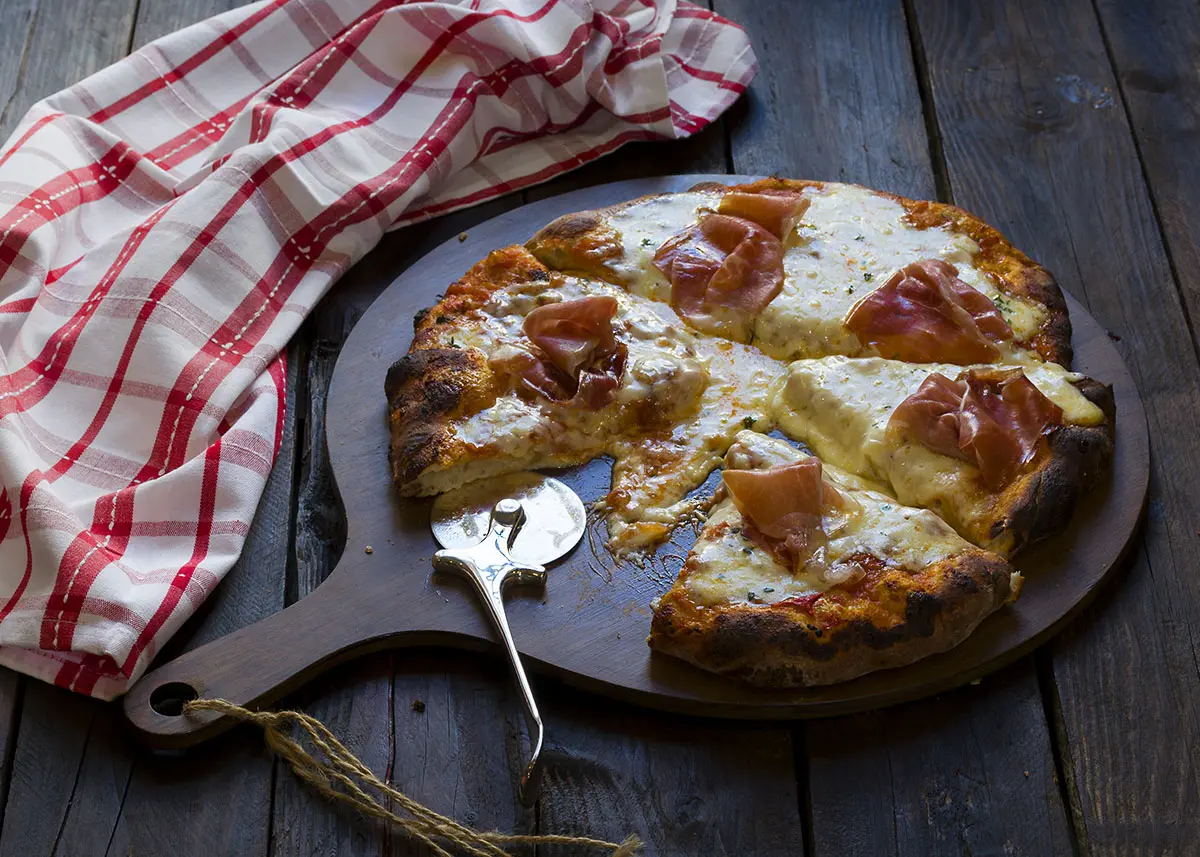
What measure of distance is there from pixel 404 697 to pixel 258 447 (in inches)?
38.7

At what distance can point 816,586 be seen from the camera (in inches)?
130

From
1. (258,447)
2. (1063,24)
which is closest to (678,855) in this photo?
(258,447)

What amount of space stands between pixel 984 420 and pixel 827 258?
93 centimetres

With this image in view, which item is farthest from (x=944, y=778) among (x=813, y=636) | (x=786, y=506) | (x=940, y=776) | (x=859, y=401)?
(x=859, y=401)

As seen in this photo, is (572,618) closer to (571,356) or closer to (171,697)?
(571,356)

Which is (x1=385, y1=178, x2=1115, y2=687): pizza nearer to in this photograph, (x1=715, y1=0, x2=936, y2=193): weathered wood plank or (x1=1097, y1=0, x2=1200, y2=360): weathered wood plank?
(x1=715, y1=0, x2=936, y2=193): weathered wood plank

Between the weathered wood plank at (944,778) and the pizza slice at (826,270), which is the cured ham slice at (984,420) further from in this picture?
the weathered wood plank at (944,778)

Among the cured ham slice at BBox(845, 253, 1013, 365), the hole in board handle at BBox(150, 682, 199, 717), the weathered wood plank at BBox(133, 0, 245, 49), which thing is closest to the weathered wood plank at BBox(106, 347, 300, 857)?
the hole in board handle at BBox(150, 682, 199, 717)

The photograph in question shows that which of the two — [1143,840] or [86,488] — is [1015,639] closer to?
[1143,840]

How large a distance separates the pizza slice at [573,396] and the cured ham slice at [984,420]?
1.57 feet

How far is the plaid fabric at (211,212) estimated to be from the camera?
354 cm

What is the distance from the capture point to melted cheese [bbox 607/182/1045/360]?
4.09 metres

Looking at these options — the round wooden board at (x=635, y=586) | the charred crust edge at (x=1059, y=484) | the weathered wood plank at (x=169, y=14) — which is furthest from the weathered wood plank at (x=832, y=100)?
the weathered wood plank at (x=169, y=14)

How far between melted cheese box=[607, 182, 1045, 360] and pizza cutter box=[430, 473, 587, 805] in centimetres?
89
